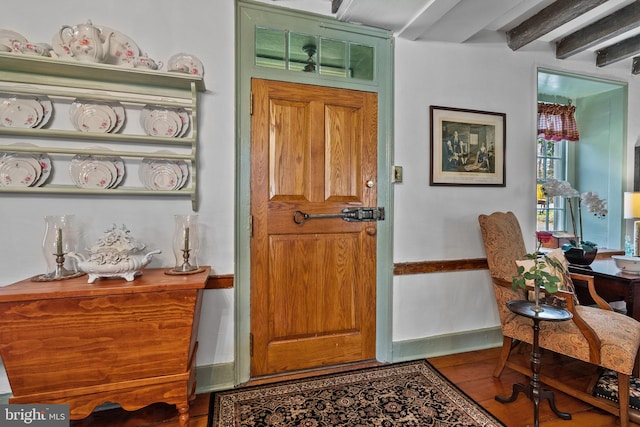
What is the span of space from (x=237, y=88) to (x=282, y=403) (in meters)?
1.98

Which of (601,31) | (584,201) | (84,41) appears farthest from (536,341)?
(84,41)

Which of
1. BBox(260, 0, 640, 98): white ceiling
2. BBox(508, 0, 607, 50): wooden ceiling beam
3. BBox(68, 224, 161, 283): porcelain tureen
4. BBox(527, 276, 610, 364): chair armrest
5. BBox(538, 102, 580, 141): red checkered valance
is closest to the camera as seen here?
BBox(68, 224, 161, 283): porcelain tureen

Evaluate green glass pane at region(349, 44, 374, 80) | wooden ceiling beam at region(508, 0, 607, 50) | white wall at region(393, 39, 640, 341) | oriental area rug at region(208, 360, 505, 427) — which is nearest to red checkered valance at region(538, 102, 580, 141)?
white wall at region(393, 39, 640, 341)

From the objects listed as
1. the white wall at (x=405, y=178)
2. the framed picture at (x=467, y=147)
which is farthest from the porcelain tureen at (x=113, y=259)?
the framed picture at (x=467, y=147)

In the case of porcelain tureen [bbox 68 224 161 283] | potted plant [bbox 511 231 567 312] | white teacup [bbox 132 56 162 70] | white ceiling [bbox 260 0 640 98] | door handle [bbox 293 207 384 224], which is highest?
white ceiling [bbox 260 0 640 98]

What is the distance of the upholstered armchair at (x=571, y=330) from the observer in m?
1.65

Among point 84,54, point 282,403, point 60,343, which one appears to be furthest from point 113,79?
point 282,403

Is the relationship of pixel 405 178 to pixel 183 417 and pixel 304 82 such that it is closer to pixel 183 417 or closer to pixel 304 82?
pixel 304 82

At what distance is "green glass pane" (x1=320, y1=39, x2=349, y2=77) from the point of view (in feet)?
7.69

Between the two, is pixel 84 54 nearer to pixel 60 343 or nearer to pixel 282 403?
pixel 60 343

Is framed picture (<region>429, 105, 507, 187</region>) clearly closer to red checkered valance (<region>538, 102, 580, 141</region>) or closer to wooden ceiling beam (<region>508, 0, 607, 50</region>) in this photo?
wooden ceiling beam (<region>508, 0, 607, 50</region>)

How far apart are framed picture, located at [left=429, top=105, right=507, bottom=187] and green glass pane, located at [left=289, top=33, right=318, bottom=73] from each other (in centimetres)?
101

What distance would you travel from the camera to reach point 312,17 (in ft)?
7.47

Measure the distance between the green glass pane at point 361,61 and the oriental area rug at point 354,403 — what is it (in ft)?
7.12
